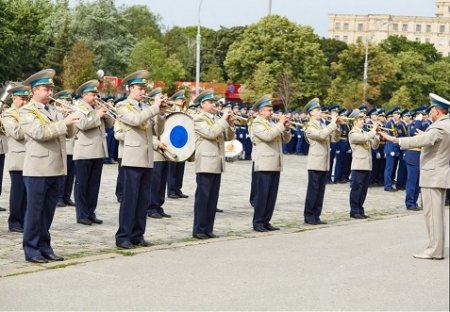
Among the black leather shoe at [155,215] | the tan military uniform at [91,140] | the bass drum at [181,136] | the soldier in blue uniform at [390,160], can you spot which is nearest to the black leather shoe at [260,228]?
the bass drum at [181,136]

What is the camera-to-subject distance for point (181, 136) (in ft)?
38.8

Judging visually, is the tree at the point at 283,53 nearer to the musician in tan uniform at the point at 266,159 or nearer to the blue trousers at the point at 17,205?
the musician in tan uniform at the point at 266,159

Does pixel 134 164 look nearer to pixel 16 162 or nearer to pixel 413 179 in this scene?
pixel 16 162

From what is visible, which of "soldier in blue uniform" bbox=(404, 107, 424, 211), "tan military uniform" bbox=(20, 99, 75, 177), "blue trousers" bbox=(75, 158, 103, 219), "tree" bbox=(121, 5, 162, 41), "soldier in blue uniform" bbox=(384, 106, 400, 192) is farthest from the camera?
"tree" bbox=(121, 5, 162, 41)

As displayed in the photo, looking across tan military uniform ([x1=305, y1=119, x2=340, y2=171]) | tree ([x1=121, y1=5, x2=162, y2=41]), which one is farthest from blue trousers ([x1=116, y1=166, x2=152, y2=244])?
tree ([x1=121, y1=5, x2=162, y2=41])

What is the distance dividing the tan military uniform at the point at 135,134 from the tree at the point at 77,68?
39.5 m

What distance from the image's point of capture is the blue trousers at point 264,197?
12656 mm

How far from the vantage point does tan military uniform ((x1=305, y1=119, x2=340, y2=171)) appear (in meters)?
13.9

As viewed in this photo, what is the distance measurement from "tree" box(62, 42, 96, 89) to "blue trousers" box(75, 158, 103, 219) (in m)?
37.1

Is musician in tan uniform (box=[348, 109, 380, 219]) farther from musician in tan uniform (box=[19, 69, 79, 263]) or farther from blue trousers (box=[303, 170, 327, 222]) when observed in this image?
musician in tan uniform (box=[19, 69, 79, 263])

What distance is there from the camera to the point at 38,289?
802 cm

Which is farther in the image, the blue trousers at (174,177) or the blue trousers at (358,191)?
the blue trousers at (174,177)

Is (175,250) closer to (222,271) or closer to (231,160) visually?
(222,271)

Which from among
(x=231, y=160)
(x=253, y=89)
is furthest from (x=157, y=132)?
(x=253, y=89)
